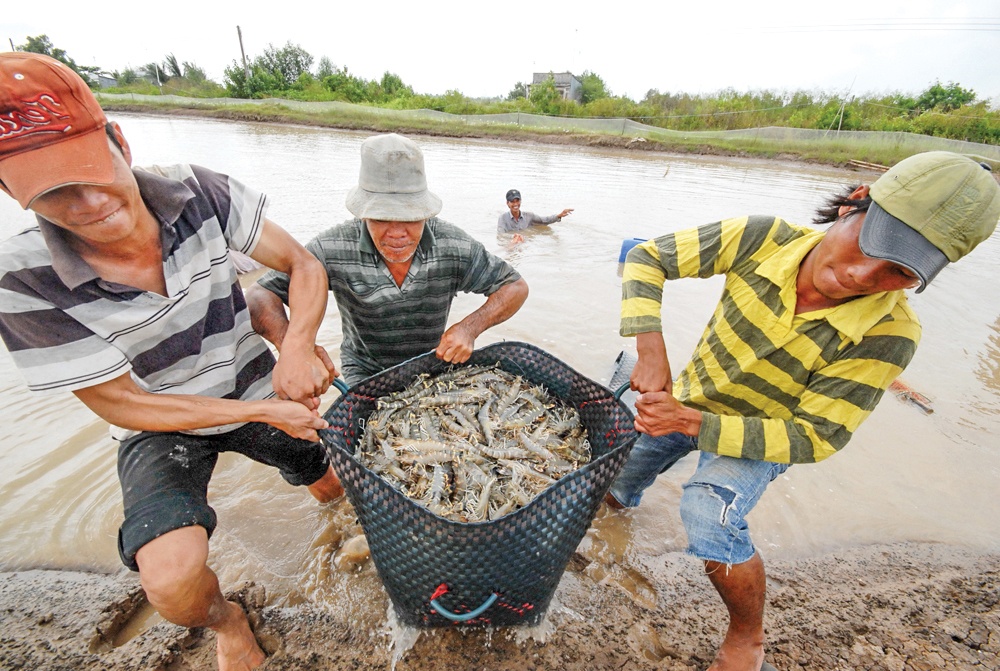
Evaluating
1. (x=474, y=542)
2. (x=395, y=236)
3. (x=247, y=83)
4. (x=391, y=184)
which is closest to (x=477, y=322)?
(x=395, y=236)

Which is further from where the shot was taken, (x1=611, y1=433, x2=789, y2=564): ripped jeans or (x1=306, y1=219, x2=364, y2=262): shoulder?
(x1=306, y1=219, x2=364, y2=262): shoulder

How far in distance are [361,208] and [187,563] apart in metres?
1.78

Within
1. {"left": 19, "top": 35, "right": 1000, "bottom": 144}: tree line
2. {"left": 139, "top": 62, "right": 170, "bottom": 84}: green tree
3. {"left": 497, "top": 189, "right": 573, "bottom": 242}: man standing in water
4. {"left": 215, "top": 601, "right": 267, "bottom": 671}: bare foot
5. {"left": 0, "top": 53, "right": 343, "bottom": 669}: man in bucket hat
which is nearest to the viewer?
{"left": 0, "top": 53, "right": 343, "bottom": 669}: man in bucket hat

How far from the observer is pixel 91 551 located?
2.76 metres

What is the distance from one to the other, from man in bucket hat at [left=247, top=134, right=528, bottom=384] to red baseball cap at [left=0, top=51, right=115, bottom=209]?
3.59 ft

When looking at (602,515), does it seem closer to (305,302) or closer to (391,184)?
(305,302)

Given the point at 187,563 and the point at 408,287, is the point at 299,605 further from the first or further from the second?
the point at 408,287

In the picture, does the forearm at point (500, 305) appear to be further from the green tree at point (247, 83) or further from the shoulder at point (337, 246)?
the green tree at point (247, 83)

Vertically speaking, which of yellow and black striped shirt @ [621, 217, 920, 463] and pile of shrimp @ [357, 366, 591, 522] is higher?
yellow and black striped shirt @ [621, 217, 920, 463]

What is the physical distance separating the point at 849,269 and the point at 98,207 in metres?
2.70

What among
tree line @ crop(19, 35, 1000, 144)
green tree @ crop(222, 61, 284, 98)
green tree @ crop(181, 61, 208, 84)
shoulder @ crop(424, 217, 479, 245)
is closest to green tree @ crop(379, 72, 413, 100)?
tree line @ crop(19, 35, 1000, 144)

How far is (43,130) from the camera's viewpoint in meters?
1.39

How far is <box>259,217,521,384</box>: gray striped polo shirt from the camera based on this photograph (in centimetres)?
271

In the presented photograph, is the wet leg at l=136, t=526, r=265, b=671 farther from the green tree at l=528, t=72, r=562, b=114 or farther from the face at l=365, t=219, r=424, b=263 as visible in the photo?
the green tree at l=528, t=72, r=562, b=114
